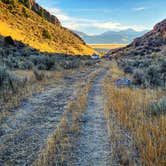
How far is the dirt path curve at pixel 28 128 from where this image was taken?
178 inches

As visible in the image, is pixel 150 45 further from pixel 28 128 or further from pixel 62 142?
pixel 62 142

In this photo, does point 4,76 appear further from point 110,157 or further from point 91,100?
point 110,157

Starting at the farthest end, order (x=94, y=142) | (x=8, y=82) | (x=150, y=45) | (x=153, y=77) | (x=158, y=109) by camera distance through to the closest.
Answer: (x=150, y=45) → (x=153, y=77) → (x=8, y=82) → (x=158, y=109) → (x=94, y=142)

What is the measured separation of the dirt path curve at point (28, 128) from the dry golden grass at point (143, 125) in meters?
1.82

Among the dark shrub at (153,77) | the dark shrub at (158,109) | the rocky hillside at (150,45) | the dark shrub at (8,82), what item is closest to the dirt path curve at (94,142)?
the dark shrub at (158,109)

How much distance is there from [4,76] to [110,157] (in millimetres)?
8205

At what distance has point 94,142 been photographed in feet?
17.0

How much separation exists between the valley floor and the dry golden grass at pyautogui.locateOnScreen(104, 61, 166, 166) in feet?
0.44

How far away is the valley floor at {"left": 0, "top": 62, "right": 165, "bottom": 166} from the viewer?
4.36 metres

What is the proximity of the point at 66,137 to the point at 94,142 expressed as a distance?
631mm

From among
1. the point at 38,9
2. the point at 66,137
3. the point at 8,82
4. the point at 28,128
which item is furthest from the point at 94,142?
the point at 38,9

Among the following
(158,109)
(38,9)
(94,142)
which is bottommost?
(94,142)

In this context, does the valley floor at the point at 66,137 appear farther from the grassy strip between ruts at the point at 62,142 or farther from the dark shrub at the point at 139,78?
the dark shrub at the point at 139,78

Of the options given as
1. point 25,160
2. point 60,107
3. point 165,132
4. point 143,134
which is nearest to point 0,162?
point 25,160
